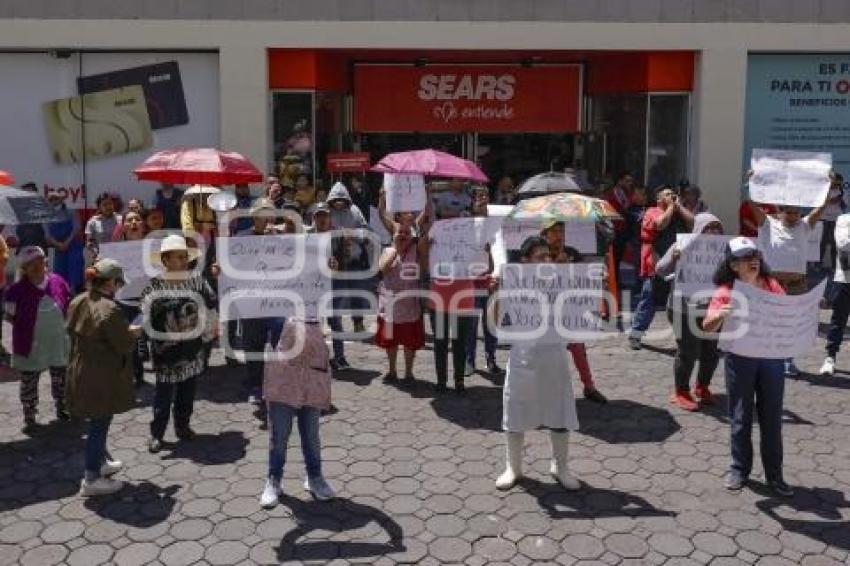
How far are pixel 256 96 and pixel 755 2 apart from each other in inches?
314

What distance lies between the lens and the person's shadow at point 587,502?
6059mm

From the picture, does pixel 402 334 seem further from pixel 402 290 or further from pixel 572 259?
pixel 572 259

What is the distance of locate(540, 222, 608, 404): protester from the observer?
755 centimetres

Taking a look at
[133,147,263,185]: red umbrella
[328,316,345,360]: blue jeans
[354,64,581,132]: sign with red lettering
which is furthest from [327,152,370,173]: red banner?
[328,316,345,360]: blue jeans

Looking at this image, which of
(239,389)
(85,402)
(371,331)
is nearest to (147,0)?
(371,331)

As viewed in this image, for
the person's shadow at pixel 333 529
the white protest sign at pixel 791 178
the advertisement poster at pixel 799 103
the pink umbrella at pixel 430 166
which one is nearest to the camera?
the person's shadow at pixel 333 529

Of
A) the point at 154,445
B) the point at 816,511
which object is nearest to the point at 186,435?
the point at 154,445

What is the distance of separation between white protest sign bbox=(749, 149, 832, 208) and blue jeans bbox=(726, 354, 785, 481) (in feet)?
9.06

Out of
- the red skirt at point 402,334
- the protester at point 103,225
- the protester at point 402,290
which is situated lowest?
the red skirt at point 402,334

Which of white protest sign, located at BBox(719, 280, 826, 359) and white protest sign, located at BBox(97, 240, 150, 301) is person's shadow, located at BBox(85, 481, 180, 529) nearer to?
white protest sign, located at BBox(97, 240, 150, 301)

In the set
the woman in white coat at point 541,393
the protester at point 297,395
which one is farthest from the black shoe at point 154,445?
the woman in white coat at point 541,393

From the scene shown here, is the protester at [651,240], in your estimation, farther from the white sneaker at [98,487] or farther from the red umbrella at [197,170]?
the white sneaker at [98,487]

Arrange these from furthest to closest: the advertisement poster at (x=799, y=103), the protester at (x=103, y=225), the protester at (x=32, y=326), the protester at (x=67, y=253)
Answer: the advertisement poster at (x=799, y=103), the protester at (x=67, y=253), the protester at (x=103, y=225), the protester at (x=32, y=326)

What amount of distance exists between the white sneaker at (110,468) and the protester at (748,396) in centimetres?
438
